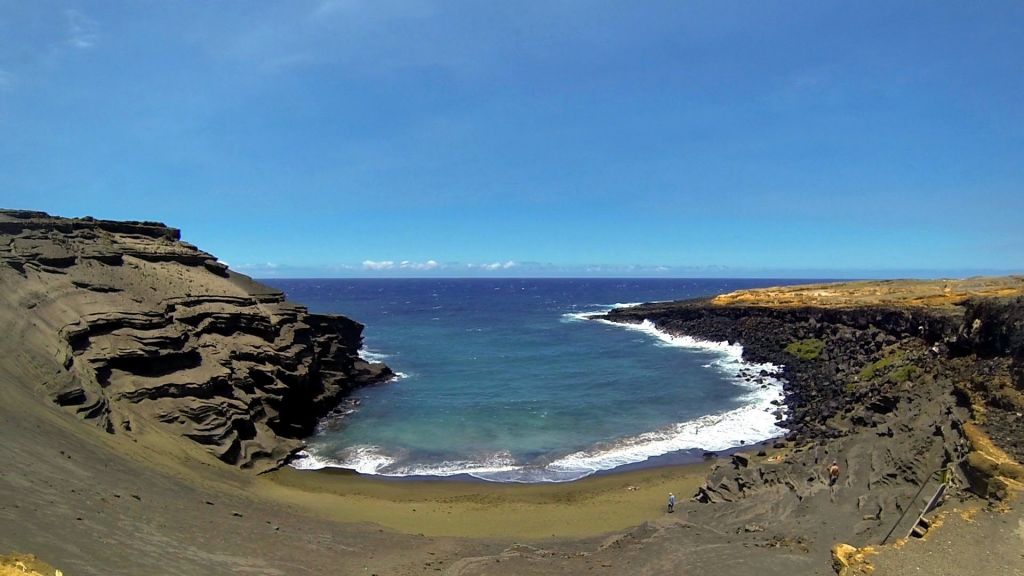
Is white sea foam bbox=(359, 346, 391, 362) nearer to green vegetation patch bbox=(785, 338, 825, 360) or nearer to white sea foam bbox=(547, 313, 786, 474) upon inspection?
white sea foam bbox=(547, 313, 786, 474)

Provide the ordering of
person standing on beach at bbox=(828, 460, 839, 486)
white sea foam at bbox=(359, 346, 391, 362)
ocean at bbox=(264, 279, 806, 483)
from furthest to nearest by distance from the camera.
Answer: white sea foam at bbox=(359, 346, 391, 362) < ocean at bbox=(264, 279, 806, 483) < person standing on beach at bbox=(828, 460, 839, 486)

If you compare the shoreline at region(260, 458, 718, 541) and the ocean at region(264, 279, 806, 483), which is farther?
the ocean at region(264, 279, 806, 483)

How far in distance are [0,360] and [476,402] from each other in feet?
86.0

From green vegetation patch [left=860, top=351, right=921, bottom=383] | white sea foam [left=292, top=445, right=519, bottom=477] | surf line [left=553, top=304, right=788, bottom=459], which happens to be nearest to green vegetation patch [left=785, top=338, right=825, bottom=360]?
surf line [left=553, top=304, right=788, bottom=459]

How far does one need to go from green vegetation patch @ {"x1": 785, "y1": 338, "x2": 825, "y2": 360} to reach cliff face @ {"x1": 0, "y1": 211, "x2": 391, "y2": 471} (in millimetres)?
43349

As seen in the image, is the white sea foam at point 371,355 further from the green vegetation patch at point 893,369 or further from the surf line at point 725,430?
the green vegetation patch at point 893,369

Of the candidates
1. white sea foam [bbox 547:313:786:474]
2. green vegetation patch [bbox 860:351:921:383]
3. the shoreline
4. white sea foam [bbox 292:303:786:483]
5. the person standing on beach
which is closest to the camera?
the person standing on beach

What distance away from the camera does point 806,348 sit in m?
57.1

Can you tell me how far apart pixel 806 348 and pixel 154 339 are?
5532 cm

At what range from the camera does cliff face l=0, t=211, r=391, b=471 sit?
78.1 ft

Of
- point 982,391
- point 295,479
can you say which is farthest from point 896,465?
point 295,479

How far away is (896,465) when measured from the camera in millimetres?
20516

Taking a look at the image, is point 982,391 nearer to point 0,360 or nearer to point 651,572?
point 651,572

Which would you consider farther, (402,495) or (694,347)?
(694,347)
